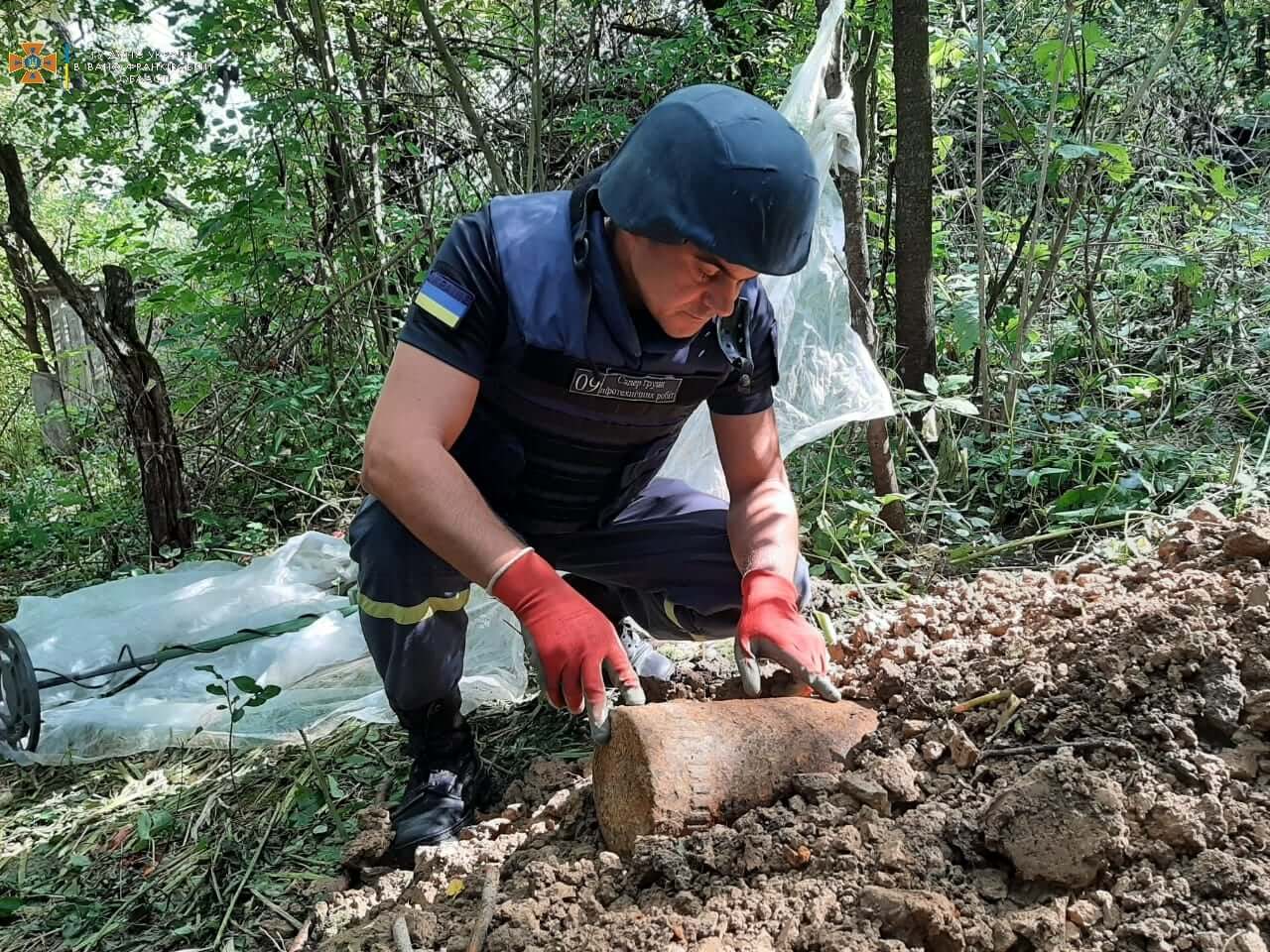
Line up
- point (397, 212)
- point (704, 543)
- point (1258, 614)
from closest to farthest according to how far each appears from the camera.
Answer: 1. point (1258, 614)
2. point (704, 543)
3. point (397, 212)

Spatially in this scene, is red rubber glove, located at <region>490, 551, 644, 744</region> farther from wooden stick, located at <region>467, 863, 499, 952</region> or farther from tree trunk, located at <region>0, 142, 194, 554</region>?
tree trunk, located at <region>0, 142, 194, 554</region>

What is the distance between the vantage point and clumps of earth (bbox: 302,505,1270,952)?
1.21 m

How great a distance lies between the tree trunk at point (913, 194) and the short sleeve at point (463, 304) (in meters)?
1.78

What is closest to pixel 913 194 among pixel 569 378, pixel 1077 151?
pixel 1077 151

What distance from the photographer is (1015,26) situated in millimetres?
4074

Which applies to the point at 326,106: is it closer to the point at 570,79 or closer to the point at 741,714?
the point at 570,79

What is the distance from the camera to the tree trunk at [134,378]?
3.47 metres

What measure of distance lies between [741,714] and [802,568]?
0.54m

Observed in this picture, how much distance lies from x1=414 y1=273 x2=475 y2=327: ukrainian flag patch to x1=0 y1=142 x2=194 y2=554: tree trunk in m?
2.33

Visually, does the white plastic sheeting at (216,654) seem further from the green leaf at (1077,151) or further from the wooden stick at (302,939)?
the green leaf at (1077,151)

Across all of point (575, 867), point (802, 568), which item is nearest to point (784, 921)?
point (575, 867)

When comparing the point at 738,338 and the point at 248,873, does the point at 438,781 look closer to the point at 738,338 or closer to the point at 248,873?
the point at 248,873

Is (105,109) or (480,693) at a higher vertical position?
(105,109)

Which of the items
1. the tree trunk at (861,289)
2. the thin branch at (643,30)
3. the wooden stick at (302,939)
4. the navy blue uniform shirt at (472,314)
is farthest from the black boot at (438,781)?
the thin branch at (643,30)
